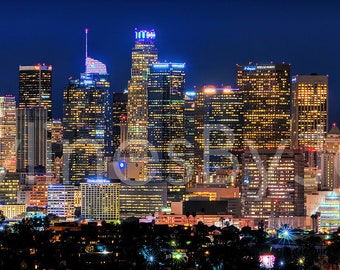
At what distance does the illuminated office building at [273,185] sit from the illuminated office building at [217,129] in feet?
60.1

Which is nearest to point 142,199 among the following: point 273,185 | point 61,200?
point 61,200

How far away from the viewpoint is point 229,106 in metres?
138

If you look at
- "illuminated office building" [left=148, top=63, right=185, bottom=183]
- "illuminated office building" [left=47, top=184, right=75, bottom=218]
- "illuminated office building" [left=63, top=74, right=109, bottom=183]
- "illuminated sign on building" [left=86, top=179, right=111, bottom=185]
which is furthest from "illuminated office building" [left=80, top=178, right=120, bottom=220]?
"illuminated office building" [left=63, top=74, right=109, bottom=183]

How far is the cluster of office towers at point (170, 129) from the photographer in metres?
132

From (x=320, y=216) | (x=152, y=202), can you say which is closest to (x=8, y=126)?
(x=152, y=202)

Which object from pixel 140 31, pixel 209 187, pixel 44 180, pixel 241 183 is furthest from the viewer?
pixel 140 31

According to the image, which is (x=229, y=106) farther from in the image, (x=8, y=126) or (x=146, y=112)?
(x=8, y=126)

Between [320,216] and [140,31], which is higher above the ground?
[140,31]

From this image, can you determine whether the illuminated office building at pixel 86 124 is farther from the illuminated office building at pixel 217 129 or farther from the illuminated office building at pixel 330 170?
the illuminated office building at pixel 330 170

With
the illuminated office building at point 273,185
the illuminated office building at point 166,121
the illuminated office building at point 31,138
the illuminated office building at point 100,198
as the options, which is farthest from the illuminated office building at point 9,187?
the illuminated office building at point 273,185

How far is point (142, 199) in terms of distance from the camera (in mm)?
120000

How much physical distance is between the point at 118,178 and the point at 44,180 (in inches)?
351

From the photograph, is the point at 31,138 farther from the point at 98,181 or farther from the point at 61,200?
the point at 98,181

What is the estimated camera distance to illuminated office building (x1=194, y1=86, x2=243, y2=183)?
440 feet
